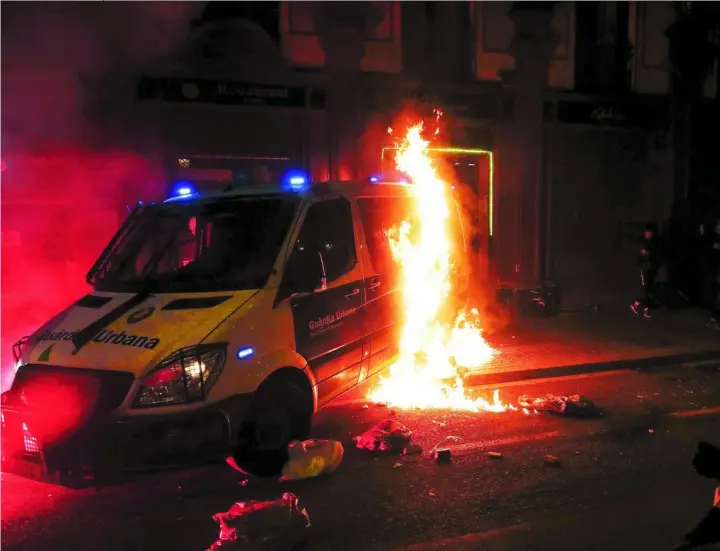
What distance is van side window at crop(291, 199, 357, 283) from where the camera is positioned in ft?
14.9

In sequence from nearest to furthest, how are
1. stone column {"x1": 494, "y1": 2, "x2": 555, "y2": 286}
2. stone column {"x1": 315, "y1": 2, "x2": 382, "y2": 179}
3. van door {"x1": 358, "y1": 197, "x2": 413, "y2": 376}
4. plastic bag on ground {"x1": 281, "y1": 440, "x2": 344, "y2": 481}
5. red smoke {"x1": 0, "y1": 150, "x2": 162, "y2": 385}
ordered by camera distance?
plastic bag on ground {"x1": 281, "y1": 440, "x2": 344, "y2": 481}
van door {"x1": 358, "y1": 197, "x2": 413, "y2": 376}
red smoke {"x1": 0, "y1": 150, "x2": 162, "y2": 385}
stone column {"x1": 315, "y1": 2, "x2": 382, "y2": 179}
stone column {"x1": 494, "y1": 2, "x2": 555, "y2": 286}

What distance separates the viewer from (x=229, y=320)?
392cm

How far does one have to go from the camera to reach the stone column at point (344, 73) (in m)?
9.89

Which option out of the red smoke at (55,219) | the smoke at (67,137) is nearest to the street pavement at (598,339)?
the smoke at (67,137)

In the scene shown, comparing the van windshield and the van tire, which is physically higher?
the van windshield

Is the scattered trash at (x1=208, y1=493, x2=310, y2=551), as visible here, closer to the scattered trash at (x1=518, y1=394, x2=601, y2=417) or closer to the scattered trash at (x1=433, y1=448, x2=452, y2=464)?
the scattered trash at (x1=433, y1=448, x2=452, y2=464)

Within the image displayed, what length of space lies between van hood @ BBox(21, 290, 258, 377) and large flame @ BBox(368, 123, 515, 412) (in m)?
2.24

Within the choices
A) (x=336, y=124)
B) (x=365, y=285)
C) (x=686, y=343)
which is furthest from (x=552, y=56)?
(x=365, y=285)

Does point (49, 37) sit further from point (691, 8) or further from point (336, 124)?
point (691, 8)

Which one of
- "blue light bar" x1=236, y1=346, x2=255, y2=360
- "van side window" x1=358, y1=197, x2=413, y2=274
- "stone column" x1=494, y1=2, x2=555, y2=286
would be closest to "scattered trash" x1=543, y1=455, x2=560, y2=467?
"van side window" x1=358, y1=197, x2=413, y2=274

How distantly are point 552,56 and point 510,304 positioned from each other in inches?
183

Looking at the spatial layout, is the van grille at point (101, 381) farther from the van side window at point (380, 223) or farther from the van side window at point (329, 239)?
the van side window at point (380, 223)

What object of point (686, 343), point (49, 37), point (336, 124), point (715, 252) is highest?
point (49, 37)

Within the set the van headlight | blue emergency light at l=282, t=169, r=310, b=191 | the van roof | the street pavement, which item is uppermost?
blue emergency light at l=282, t=169, r=310, b=191
